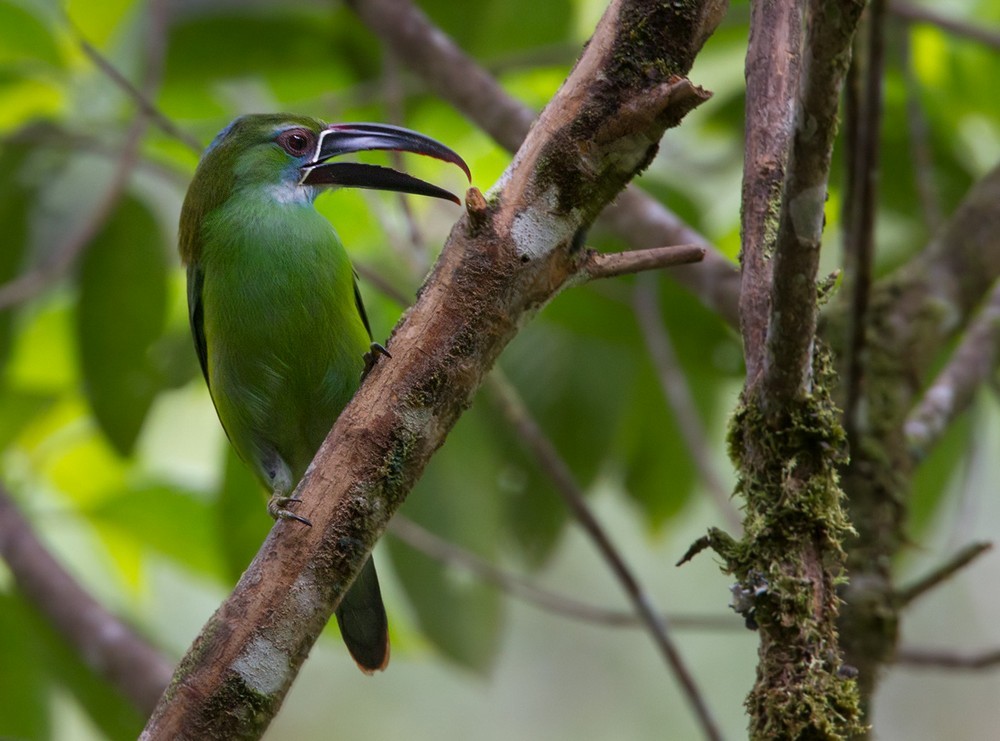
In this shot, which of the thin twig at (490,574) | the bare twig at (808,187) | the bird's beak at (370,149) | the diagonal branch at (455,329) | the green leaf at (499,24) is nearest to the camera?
the bare twig at (808,187)

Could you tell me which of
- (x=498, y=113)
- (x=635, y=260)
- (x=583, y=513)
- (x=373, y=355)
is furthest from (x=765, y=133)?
(x=583, y=513)

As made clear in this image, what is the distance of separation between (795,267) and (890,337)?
156 cm

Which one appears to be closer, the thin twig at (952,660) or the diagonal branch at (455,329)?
the diagonal branch at (455,329)

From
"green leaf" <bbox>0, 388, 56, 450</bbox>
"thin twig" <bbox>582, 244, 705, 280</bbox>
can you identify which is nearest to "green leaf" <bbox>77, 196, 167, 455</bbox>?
"green leaf" <bbox>0, 388, 56, 450</bbox>

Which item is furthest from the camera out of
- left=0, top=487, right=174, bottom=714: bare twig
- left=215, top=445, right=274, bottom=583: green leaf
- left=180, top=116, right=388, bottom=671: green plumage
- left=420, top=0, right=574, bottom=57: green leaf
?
left=420, top=0, right=574, bottom=57: green leaf

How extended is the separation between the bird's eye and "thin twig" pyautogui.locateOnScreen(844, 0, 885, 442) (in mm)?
1477

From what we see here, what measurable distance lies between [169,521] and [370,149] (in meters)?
1.61

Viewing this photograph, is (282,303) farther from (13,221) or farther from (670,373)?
(13,221)

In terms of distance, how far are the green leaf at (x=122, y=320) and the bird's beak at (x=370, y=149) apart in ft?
2.41

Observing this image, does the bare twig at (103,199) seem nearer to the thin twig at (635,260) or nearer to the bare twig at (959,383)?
the thin twig at (635,260)

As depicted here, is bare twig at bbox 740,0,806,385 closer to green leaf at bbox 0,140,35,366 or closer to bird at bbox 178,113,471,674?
bird at bbox 178,113,471,674

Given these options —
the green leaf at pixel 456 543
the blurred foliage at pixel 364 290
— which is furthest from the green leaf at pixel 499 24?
the green leaf at pixel 456 543

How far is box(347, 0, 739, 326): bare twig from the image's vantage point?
116 inches

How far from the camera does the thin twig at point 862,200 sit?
8.78 feet
